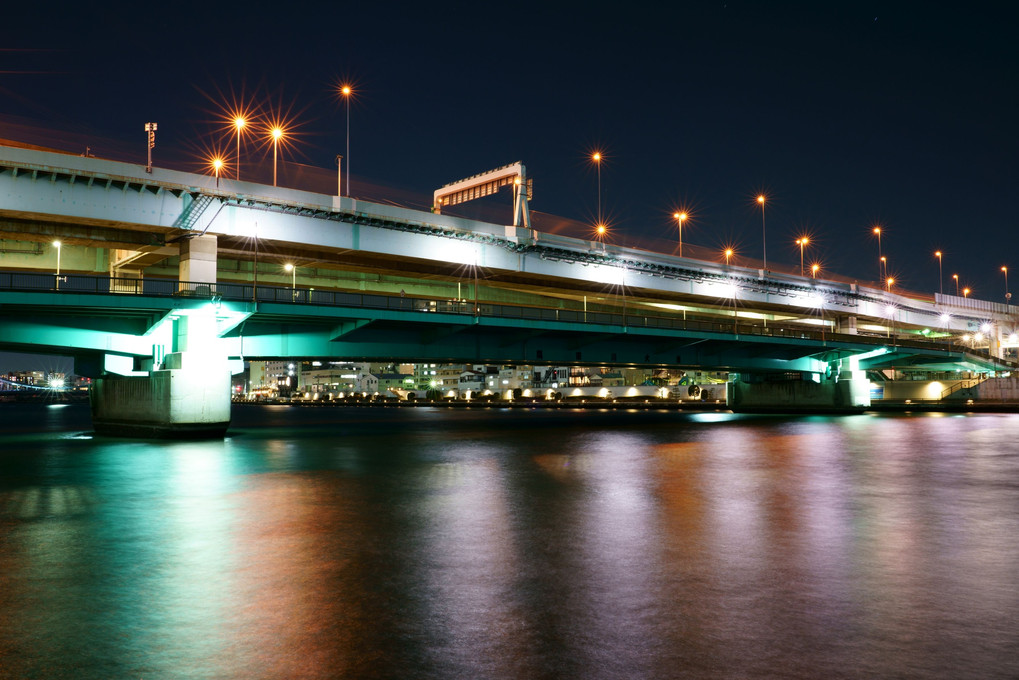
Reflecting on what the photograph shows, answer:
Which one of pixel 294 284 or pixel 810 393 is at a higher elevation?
pixel 294 284

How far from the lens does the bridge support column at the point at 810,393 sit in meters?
83.4

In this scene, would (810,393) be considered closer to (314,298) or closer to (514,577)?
(314,298)

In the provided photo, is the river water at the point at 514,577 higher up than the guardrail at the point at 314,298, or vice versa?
the guardrail at the point at 314,298

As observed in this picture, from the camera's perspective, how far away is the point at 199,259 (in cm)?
4331

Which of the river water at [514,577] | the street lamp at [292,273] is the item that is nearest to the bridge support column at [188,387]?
the street lamp at [292,273]

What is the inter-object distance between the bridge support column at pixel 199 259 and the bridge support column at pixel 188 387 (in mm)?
3506

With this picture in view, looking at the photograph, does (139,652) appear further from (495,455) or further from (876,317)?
(876,317)

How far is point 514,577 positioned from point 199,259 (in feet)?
128

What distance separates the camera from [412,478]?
2373cm

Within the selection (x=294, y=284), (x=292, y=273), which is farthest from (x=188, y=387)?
(x=292, y=273)

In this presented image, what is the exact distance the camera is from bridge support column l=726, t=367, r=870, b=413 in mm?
83438

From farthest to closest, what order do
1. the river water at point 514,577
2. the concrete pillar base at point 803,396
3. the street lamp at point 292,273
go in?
the concrete pillar base at point 803,396 → the street lamp at point 292,273 → the river water at point 514,577

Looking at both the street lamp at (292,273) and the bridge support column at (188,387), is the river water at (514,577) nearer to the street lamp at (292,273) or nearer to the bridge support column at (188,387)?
the bridge support column at (188,387)

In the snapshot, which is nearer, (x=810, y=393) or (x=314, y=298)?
(x=314, y=298)
